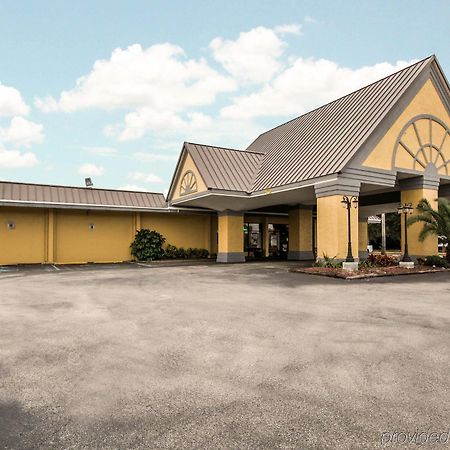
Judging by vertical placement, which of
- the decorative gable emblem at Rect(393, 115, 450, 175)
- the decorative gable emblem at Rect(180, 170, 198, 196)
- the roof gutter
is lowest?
the roof gutter

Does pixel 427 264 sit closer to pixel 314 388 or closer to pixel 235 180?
pixel 235 180

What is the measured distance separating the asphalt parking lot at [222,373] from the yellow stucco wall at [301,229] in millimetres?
17265

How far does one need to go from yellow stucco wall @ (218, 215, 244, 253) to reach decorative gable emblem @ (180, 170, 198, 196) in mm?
3117

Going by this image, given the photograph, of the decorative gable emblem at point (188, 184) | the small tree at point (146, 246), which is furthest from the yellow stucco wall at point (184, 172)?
the small tree at point (146, 246)

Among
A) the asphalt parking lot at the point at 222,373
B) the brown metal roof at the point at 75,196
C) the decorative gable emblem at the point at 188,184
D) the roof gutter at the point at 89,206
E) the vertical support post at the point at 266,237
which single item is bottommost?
the asphalt parking lot at the point at 222,373

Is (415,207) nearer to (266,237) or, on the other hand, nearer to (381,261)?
(381,261)

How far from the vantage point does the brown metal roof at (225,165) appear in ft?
68.4

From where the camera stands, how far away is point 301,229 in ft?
85.7

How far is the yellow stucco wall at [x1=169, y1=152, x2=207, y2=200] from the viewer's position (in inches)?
843

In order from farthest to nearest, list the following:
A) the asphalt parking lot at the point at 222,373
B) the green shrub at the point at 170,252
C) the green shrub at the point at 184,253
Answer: the green shrub at the point at 184,253 < the green shrub at the point at 170,252 < the asphalt parking lot at the point at 222,373

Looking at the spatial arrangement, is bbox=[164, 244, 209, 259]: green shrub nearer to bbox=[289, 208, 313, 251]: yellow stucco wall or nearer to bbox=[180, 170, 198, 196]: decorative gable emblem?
bbox=[180, 170, 198, 196]: decorative gable emblem

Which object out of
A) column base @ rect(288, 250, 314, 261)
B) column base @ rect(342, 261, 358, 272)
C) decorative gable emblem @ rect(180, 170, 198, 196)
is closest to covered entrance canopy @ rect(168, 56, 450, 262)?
decorative gable emblem @ rect(180, 170, 198, 196)

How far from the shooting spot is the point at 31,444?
9.75ft

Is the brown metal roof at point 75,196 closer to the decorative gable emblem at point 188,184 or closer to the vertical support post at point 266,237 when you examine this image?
the decorative gable emblem at point 188,184
